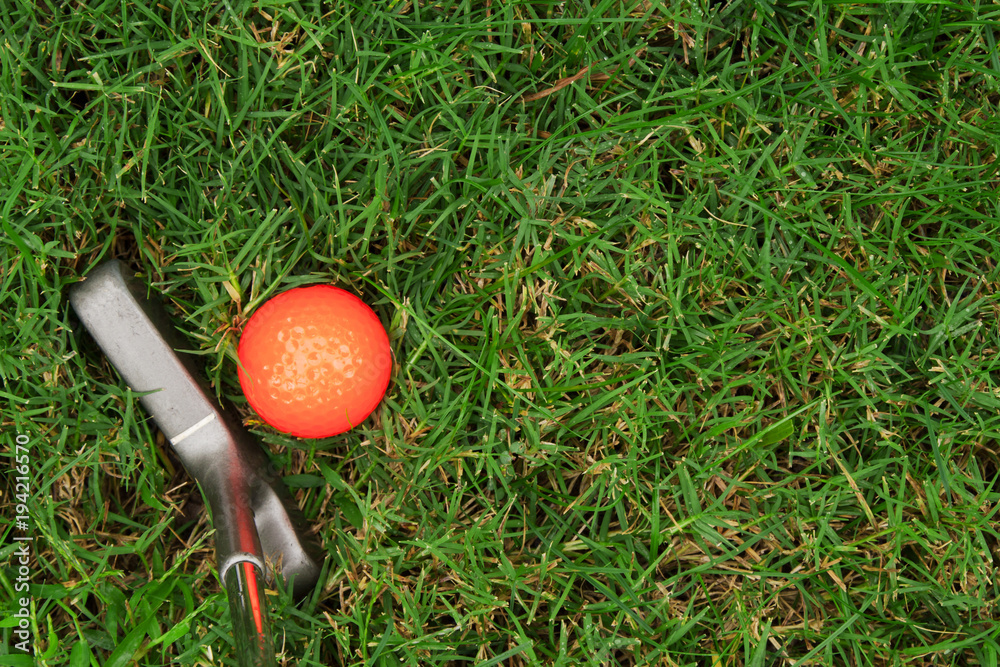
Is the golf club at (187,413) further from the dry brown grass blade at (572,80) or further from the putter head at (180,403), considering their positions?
the dry brown grass blade at (572,80)

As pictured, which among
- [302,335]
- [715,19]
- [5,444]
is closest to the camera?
[302,335]

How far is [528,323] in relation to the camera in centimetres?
247

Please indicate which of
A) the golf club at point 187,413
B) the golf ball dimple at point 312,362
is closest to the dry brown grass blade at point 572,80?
the golf ball dimple at point 312,362

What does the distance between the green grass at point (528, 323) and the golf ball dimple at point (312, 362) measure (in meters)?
0.20

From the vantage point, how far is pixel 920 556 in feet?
8.06

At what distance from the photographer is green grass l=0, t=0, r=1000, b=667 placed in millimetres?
2348

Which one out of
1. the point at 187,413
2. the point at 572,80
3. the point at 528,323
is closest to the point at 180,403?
the point at 187,413

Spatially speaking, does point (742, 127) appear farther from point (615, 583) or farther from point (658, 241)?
point (615, 583)

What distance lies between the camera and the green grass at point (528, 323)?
7.70ft

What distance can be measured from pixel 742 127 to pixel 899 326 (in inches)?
31.4

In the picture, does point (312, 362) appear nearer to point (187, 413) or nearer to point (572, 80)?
point (187, 413)

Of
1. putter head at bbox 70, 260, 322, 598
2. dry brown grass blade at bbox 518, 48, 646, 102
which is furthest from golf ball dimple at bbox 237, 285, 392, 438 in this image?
dry brown grass blade at bbox 518, 48, 646, 102

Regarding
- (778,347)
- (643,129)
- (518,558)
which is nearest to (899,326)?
(778,347)

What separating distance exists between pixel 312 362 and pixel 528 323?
722 millimetres
